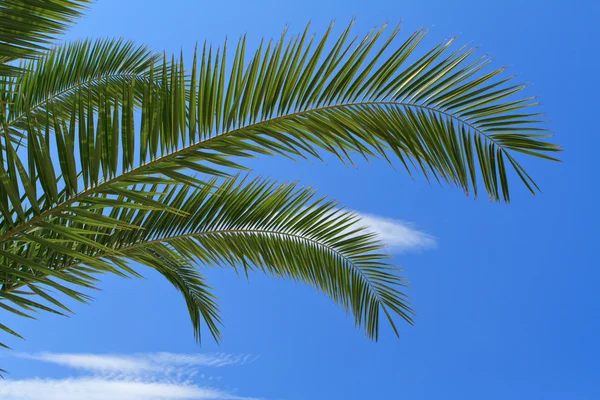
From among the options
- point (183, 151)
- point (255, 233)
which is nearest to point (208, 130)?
point (183, 151)

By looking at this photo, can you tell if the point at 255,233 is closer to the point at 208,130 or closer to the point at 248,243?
the point at 248,243

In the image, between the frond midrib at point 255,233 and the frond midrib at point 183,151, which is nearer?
the frond midrib at point 183,151

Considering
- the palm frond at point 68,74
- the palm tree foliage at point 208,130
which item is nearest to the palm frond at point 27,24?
the palm tree foliage at point 208,130

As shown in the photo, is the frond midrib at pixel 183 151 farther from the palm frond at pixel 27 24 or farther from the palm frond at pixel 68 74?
the palm frond at pixel 68 74

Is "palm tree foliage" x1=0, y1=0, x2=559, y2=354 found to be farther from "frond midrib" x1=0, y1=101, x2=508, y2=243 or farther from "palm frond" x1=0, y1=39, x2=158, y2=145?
"palm frond" x1=0, y1=39, x2=158, y2=145

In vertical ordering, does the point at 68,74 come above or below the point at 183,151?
above

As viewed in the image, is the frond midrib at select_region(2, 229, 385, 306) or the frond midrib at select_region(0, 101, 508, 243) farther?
the frond midrib at select_region(2, 229, 385, 306)

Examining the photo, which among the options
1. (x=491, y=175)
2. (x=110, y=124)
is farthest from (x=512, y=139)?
(x=110, y=124)

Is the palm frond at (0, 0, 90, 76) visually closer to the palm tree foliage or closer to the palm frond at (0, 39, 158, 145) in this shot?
the palm tree foliage

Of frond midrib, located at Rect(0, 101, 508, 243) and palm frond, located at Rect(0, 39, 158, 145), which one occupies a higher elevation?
palm frond, located at Rect(0, 39, 158, 145)

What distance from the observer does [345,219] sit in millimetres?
3615

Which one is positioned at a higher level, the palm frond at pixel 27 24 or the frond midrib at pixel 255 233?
the palm frond at pixel 27 24

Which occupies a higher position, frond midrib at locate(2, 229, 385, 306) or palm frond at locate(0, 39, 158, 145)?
palm frond at locate(0, 39, 158, 145)

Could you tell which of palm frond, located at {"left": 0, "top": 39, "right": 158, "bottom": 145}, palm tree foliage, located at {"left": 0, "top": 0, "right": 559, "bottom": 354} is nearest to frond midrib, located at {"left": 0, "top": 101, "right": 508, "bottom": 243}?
palm tree foliage, located at {"left": 0, "top": 0, "right": 559, "bottom": 354}
